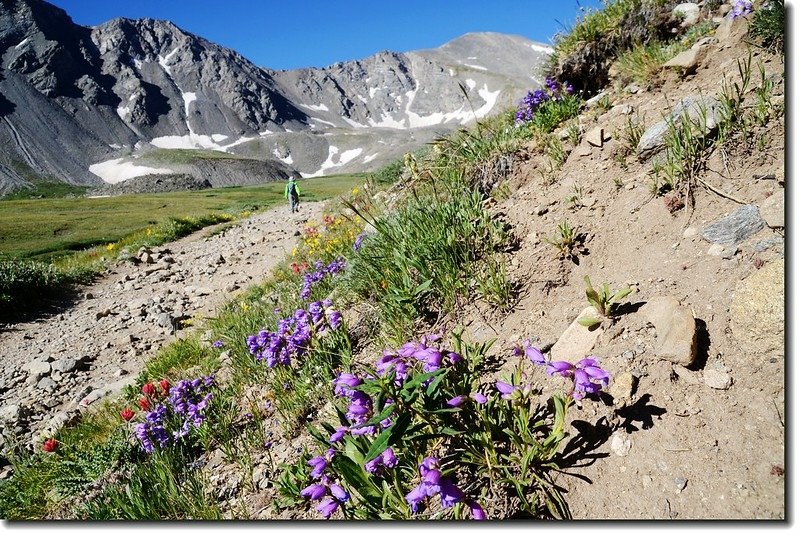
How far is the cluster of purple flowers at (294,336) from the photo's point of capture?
3857mm

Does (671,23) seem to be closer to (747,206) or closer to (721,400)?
(747,206)

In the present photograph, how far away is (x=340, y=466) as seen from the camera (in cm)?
208

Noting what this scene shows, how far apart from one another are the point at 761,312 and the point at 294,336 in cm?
332

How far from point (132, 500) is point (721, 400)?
350 cm

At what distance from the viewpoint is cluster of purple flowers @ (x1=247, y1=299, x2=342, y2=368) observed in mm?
3857

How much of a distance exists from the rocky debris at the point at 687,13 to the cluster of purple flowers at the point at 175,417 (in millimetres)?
7796

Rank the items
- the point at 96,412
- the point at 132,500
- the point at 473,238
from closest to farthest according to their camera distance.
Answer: the point at 132,500, the point at 473,238, the point at 96,412

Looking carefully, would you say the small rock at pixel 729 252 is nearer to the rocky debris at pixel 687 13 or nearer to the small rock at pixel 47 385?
the rocky debris at pixel 687 13

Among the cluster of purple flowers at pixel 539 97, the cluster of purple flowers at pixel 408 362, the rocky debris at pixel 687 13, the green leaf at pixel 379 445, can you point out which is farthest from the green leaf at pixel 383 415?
the rocky debris at pixel 687 13

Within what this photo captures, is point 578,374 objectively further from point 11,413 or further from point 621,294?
point 11,413

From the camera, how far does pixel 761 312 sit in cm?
221

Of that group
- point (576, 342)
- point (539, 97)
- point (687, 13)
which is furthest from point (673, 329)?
point (687, 13)

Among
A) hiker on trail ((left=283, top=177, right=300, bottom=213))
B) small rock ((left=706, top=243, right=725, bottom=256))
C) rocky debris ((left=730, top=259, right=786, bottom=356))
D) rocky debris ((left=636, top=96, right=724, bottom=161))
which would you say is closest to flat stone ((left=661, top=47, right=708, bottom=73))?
rocky debris ((left=636, top=96, right=724, bottom=161))

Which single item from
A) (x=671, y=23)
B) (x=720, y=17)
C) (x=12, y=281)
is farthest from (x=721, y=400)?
(x=12, y=281)
